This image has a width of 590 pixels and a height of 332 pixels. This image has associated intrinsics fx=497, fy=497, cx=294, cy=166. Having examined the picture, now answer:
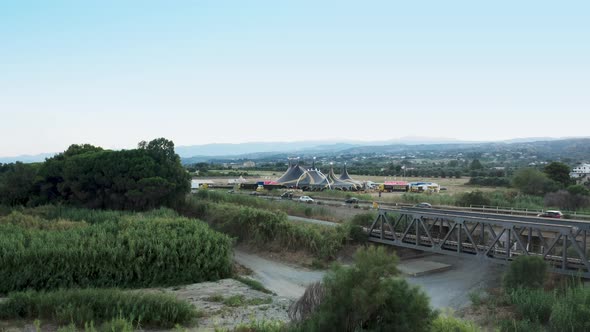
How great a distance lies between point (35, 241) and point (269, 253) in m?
18.7

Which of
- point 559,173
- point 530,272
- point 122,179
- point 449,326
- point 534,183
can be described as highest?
point 122,179

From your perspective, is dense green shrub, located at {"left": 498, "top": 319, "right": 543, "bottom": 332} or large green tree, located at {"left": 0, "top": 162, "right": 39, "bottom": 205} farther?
large green tree, located at {"left": 0, "top": 162, "right": 39, "bottom": 205}

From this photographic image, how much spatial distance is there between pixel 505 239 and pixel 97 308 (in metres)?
28.0

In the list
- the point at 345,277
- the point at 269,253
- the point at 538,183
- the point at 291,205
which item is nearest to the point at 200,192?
the point at 291,205

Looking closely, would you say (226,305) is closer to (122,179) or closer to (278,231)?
(278,231)

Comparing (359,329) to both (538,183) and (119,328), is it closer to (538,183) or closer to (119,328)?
(119,328)

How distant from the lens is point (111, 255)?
32.1 metres

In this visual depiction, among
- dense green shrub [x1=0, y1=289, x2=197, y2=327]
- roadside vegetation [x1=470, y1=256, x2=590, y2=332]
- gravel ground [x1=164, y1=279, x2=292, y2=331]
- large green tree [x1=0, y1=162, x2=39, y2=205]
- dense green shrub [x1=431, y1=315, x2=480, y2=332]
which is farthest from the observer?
large green tree [x1=0, y1=162, x2=39, y2=205]

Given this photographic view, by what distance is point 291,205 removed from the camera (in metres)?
59.1

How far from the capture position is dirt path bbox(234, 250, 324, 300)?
108 ft

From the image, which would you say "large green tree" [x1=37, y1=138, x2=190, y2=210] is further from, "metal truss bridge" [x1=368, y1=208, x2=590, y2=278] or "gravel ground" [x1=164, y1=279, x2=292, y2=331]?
"metal truss bridge" [x1=368, y1=208, x2=590, y2=278]

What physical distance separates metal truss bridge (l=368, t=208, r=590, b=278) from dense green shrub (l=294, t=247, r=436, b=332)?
50.7 ft

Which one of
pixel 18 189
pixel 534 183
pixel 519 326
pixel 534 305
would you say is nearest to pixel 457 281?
pixel 534 305

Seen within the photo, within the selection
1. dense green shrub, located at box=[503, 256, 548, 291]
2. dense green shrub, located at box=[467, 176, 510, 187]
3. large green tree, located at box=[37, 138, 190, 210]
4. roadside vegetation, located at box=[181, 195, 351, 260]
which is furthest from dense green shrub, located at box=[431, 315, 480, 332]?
dense green shrub, located at box=[467, 176, 510, 187]
